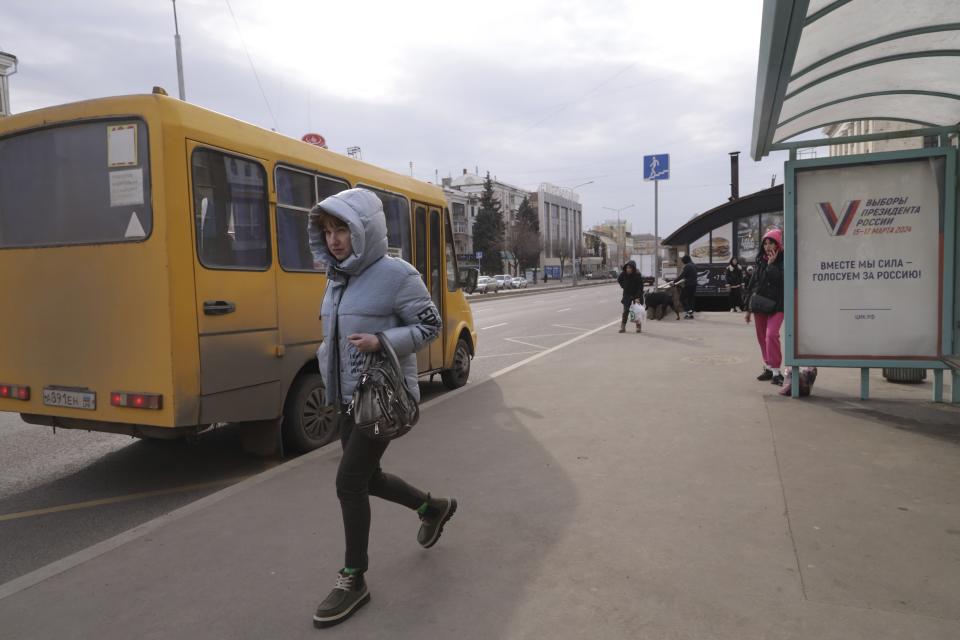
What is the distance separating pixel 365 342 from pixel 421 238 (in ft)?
17.3

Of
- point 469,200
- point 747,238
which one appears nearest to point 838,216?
point 747,238

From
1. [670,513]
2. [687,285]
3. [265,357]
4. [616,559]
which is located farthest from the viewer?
[687,285]

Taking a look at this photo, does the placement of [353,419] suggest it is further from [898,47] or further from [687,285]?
[687,285]

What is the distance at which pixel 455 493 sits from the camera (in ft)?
14.3

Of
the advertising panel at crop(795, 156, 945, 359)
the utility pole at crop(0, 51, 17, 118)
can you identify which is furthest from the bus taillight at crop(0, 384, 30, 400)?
the utility pole at crop(0, 51, 17, 118)

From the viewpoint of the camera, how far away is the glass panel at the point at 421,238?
7820 millimetres

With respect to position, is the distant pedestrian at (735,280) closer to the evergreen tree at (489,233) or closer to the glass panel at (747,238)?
the glass panel at (747,238)

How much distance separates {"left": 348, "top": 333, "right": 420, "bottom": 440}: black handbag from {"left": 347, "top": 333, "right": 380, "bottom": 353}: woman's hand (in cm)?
5

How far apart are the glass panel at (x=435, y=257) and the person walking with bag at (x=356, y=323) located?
16.7 feet

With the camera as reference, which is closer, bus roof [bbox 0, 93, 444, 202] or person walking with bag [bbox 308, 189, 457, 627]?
person walking with bag [bbox 308, 189, 457, 627]

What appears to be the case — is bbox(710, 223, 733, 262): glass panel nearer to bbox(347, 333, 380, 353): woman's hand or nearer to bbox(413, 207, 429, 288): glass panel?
bbox(413, 207, 429, 288): glass panel

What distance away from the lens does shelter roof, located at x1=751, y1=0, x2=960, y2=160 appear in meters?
4.76

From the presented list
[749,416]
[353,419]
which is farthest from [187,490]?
[749,416]

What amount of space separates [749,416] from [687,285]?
1279 cm
